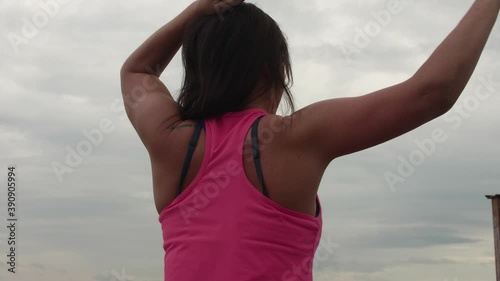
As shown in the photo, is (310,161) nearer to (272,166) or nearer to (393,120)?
(272,166)

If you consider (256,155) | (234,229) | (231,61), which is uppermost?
(231,61)

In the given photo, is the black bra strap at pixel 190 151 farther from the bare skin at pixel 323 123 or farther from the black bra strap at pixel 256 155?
the black bra strap at pixel 256 155

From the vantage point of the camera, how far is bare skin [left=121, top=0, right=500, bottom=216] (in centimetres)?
187

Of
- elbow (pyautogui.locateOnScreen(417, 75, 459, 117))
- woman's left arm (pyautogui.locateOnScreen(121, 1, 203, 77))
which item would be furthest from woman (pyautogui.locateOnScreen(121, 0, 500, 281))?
woman's left arm (pyautogui.locateOnScreen(121, 1, 203, 77))

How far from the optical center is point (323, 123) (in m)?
1.98

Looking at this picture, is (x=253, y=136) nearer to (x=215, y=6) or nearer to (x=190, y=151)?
(x=190, y=151)

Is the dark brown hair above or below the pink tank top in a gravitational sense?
above

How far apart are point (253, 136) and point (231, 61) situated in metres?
0.29

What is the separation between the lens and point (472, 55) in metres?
1.87

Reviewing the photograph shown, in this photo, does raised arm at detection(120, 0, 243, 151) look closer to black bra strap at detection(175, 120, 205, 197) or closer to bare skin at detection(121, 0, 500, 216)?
bare skin at detection(121, 0, 500, 216)

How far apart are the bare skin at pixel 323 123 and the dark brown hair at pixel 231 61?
0.06m

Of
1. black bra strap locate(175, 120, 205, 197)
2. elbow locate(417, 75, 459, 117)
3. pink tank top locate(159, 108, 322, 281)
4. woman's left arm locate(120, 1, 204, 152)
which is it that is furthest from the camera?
woman's left arm locate(120, 1, 204, 152)

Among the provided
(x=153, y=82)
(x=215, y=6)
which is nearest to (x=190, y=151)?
(x=153, y=82)

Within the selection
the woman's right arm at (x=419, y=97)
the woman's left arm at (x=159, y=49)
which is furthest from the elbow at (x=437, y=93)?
the woman's left arm at (x=159, y=49)
